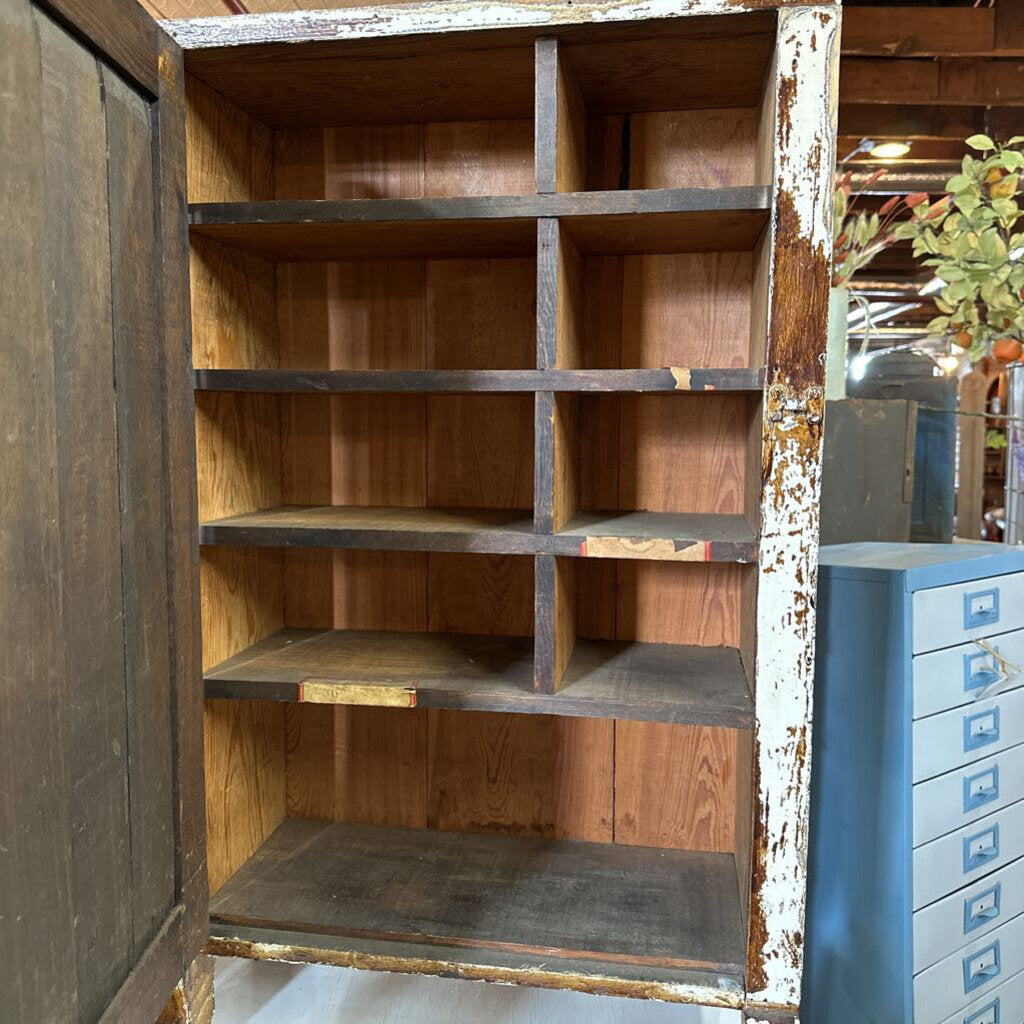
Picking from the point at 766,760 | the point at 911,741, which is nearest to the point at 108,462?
the point at 766,760

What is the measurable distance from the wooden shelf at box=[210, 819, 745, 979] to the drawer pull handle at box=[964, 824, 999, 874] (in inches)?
18.5

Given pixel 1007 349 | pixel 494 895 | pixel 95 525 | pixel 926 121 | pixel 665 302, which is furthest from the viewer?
pixel 926 121

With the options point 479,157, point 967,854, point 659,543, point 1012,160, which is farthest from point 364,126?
point 967,854

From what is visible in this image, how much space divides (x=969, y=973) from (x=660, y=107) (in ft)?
6.07

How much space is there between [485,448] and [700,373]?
0.61m

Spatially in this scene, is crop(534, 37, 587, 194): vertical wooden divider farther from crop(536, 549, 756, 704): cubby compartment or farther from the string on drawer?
the string on drawer

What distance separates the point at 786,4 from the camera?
1.17 metres

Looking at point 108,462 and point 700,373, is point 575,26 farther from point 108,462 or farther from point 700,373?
point 108,462

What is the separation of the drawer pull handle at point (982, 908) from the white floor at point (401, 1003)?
1.75ft

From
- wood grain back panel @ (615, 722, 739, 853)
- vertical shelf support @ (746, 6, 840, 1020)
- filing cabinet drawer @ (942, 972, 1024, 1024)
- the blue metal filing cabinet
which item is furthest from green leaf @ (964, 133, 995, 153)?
filing cabinet drawer @ (942, 972, 1024, 1024)

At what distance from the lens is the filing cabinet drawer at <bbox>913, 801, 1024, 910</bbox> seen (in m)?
1.63

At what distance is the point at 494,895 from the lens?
5.22 feet

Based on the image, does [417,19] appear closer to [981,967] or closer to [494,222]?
[494,222]

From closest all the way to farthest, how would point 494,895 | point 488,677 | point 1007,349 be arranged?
point 488,677 → point 494,895 → point 1007,349
